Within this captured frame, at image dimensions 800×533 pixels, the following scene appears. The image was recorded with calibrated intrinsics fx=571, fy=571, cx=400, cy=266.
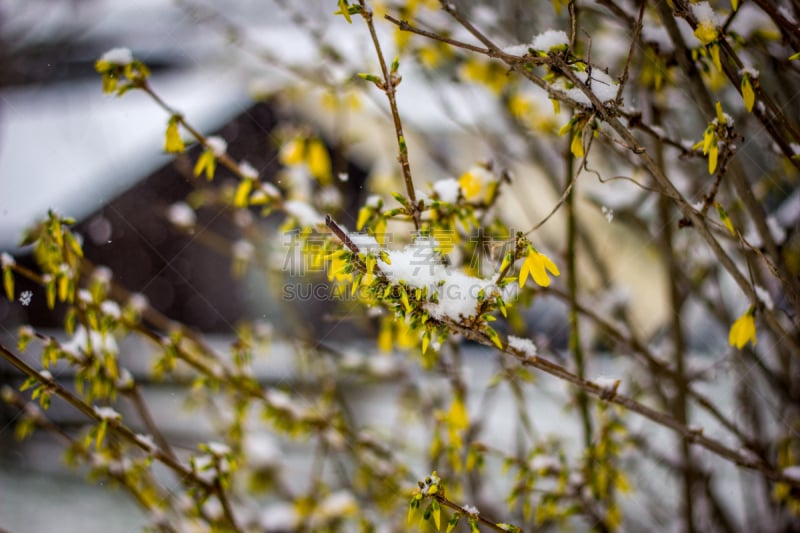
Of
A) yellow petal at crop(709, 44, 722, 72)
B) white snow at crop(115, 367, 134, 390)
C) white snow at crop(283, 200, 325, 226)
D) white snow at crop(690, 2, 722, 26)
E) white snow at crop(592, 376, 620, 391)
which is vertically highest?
white snow at crop(690, 2, 722, 26)

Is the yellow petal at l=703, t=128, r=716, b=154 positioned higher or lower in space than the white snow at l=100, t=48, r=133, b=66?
lower

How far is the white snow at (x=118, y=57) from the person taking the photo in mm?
1384

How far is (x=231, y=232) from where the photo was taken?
500 cm

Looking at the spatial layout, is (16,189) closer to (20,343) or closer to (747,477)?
(20,343)

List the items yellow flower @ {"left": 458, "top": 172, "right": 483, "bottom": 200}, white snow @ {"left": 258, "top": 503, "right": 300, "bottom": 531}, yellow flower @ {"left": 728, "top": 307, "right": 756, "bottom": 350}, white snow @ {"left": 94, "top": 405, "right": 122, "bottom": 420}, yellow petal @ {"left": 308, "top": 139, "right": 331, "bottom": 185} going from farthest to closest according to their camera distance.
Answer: white snow @ {"left": 258, "top": 503, "right": 300, "bottom": 531}, yellow petal @ {"left": 308, "top": 139, "right": 331, "bottom": 185}, yellow flower @ {"left": 458, "top": 172, "right": 483, "bottom": 200}, white snow @ {"left": 94, "top": 405, "right": 122, "bottom": 420}, yellow flower @ {"left": 728, "top": 307, "right": 756, "bottom": 350}

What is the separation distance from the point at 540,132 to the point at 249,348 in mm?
1368

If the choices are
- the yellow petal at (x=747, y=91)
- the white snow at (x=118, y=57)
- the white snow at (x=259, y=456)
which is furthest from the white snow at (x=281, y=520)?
the yellow petal at (x=747, y=91)

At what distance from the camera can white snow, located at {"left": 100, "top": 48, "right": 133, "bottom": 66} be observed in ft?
4.54

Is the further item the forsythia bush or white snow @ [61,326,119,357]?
white snow @ [61,326,119,357]

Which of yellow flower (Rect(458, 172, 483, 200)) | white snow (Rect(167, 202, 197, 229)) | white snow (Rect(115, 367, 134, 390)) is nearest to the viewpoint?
yellow flower (Rect(458, 172, 483, 200))

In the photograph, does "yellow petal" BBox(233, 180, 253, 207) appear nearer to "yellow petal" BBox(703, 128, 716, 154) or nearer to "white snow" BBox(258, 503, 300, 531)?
"yellow petal" BBox(703, 128, 716, 154)

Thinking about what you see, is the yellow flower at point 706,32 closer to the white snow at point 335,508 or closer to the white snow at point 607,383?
the white snow at point 607,383

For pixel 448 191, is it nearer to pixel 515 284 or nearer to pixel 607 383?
pixel 515 284

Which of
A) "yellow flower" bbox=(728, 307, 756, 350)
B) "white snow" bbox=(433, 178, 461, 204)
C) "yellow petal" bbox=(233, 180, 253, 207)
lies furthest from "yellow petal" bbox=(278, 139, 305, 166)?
"yellow flower" bbox=(728, 307, 756, 350)
